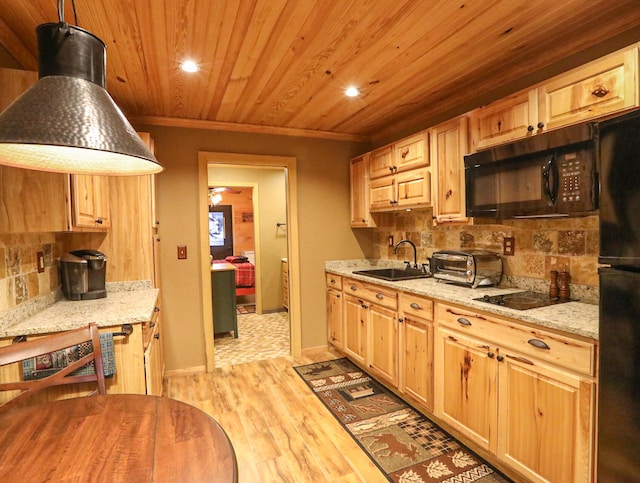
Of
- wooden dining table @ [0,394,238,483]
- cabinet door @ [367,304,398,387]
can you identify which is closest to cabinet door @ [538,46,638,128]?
cabinet door @ [367,304,398,387]

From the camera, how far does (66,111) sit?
0.83 meters

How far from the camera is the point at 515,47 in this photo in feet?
6.81

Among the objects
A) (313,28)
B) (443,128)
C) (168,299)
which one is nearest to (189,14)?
(313,28)

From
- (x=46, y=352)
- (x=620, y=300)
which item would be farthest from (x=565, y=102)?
(x=46, y=352)

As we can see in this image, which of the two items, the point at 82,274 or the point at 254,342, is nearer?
the point at 82,274

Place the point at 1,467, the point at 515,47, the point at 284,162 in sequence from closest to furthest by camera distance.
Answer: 1. the point at 1,467
2. the point at 515,47
3. the point at 284,162

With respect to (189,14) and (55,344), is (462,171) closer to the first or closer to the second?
(189,14)

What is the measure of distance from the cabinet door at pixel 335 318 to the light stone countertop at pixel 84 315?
185 centimetres

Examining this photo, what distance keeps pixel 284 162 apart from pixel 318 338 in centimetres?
196

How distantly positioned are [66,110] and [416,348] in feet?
7.83

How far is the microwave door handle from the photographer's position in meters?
1.81

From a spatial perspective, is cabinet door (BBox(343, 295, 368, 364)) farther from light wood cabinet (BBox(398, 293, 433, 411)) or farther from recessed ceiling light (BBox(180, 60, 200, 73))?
recessed ceiling light (BBox(180, 60, 200, 73))

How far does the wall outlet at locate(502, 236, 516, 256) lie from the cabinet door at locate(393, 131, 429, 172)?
2.72ft

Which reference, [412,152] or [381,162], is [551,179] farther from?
[381,162]
